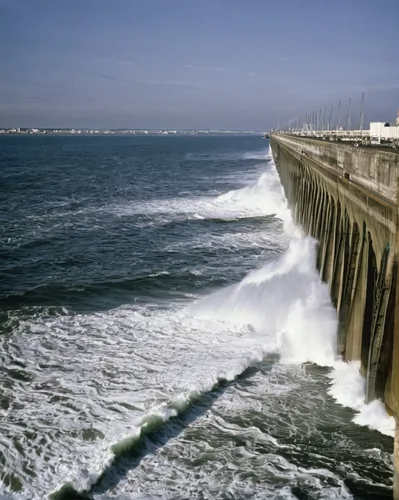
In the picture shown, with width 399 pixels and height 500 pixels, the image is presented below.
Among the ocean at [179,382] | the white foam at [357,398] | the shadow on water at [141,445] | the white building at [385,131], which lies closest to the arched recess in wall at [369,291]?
the white foam at [357,398]

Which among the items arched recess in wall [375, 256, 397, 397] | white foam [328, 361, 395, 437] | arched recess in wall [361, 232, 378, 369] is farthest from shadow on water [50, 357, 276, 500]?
arched recess in wall [375, 256, 397, 397]

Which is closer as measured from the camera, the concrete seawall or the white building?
the concrete seawall

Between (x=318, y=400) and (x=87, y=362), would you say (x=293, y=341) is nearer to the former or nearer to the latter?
(x=318, y=400)

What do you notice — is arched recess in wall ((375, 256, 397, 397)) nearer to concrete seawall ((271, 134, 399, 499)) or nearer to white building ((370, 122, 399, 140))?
concrete seawall ((271, 134, 399, 499))

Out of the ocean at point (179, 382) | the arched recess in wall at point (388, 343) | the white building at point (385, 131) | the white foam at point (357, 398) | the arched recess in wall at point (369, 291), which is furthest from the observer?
the white building at point (385, 131)

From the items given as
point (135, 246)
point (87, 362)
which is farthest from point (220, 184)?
point (87, 362)

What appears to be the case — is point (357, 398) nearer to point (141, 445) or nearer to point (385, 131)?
point (141, 445)

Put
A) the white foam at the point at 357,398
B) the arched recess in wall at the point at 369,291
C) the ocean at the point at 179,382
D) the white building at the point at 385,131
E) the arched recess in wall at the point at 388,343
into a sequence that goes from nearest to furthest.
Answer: the arched recess in wall at the point at 388,343 → the ocean at the point at 179,382 → the white foam at the point at 357,398 → the arched recess in wall at the point at 369,291 → the white building at the point at 385,131

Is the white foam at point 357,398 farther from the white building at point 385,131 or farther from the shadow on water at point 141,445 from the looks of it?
the white building at point 385,131
